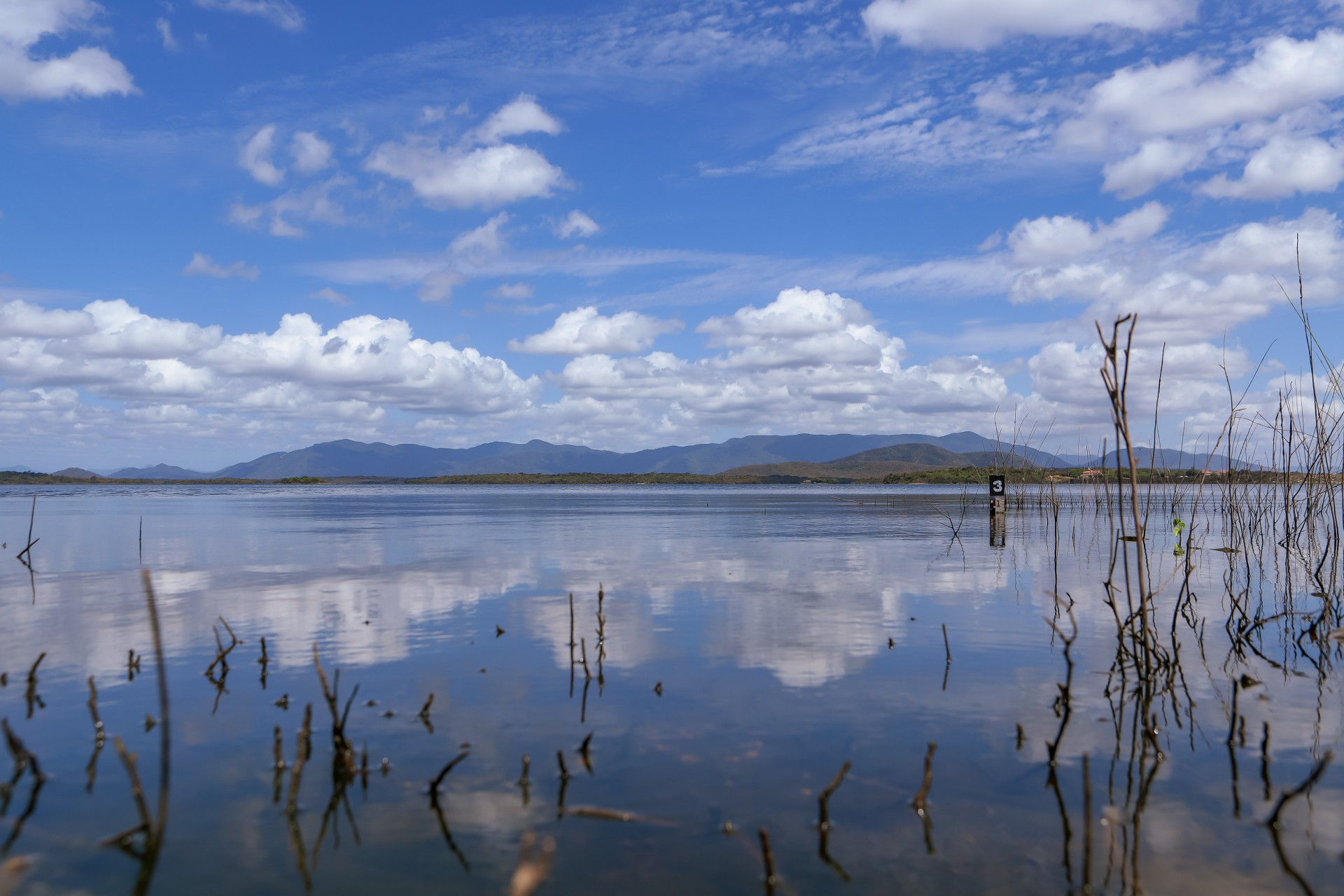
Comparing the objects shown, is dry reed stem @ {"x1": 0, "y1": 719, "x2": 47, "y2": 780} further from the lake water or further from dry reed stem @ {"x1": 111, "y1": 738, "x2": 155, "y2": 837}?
dry reed stem @ {"x1": 111, "y1": 738, "x2": 155, "y2": 837}

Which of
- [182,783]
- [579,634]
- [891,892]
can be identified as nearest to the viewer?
[891,892]

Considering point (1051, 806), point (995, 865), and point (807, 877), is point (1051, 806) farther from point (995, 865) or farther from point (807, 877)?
point (807, 877)

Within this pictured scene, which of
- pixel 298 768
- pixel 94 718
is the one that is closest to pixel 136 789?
pixel 298 768

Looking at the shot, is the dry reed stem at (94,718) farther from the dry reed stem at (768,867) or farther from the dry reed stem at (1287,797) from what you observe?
the dry reed stem at (1287,797)

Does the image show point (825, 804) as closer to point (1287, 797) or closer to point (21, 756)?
point (1287, 797)

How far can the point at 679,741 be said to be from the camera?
25.0 feet

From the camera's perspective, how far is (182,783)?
21.8ft

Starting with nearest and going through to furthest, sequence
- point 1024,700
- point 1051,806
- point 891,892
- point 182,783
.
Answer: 1. point 891,892
2. point 1051,806
3. point 182,783
4. point 1024,700

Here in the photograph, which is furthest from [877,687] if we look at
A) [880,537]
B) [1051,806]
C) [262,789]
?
[880,537]

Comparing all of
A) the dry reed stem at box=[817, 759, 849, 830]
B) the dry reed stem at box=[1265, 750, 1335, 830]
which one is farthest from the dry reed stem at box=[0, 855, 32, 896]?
the dry reed stem at box=[1265, 750, 1335, 830]

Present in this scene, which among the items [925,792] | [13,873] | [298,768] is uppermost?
[298,768]

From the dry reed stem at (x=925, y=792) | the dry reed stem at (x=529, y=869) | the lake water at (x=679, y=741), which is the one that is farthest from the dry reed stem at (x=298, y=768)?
the dry reed stem at (x=925, y=792)

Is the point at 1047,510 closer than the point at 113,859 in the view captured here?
No

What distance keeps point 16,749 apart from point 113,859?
6.29 ft
